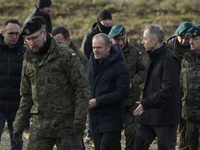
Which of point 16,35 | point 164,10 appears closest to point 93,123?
point 16,35

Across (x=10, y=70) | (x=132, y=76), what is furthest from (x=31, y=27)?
(x=132, y=76)

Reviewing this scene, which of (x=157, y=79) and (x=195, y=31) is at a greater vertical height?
(x=195, y=31)

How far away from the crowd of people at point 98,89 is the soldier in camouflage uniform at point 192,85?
16 mm

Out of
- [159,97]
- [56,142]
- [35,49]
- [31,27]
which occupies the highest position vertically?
[31,27]

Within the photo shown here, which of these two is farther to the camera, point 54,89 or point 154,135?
point 154,135

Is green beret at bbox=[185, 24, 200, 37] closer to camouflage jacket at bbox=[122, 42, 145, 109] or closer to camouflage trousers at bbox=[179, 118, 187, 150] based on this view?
camouflage jacket at bbox=[122, 42, 145, 109]

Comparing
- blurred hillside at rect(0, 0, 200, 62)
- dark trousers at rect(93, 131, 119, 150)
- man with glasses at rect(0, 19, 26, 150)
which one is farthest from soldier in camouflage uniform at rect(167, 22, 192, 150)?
blurred hillside at rect(0, 0, 200, 62)

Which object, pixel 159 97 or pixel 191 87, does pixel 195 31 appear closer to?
pixel 191 87

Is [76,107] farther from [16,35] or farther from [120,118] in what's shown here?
[16,35]

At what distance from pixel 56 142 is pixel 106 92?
3.72ft

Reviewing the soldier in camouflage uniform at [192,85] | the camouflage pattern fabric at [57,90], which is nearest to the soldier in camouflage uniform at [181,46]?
the soldier in camouflage uniform at [192,85]

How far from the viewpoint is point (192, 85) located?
5.22 meters

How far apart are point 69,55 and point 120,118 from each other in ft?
4.63

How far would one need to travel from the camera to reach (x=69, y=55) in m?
3.88
